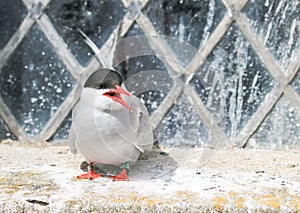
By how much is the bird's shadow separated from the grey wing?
0.19ft

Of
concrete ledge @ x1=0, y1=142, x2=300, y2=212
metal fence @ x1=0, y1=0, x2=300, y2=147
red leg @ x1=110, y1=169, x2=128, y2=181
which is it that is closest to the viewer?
concrete ledge @ x1=0, y1=142, x2=300, y2=212

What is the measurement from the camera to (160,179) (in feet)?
3.51

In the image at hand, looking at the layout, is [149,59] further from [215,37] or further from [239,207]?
[239,207]

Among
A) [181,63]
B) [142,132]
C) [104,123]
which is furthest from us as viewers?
[181,63]

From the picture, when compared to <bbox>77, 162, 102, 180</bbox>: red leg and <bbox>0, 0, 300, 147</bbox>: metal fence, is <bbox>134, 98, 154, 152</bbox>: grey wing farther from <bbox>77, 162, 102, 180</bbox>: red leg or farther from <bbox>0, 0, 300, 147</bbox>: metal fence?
<bbox>0, 0, 300, 147</bbox>: metal fence

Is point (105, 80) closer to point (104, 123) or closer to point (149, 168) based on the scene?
point (104, 123)

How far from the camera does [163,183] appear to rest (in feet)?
3.42

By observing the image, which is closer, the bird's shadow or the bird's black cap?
the bird's black cap

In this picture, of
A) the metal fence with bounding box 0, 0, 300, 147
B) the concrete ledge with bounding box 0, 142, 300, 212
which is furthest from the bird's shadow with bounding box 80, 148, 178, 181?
the metal fence with bounding box 0, 0, 300, 147

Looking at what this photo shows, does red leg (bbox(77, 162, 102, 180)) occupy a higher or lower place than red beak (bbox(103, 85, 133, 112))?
lower

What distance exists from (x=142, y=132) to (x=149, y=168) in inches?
4.8

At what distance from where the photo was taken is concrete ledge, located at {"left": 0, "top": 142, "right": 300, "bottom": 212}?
0.92 m

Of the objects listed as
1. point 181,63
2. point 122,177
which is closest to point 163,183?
point 122,177

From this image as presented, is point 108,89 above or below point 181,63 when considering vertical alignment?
below
